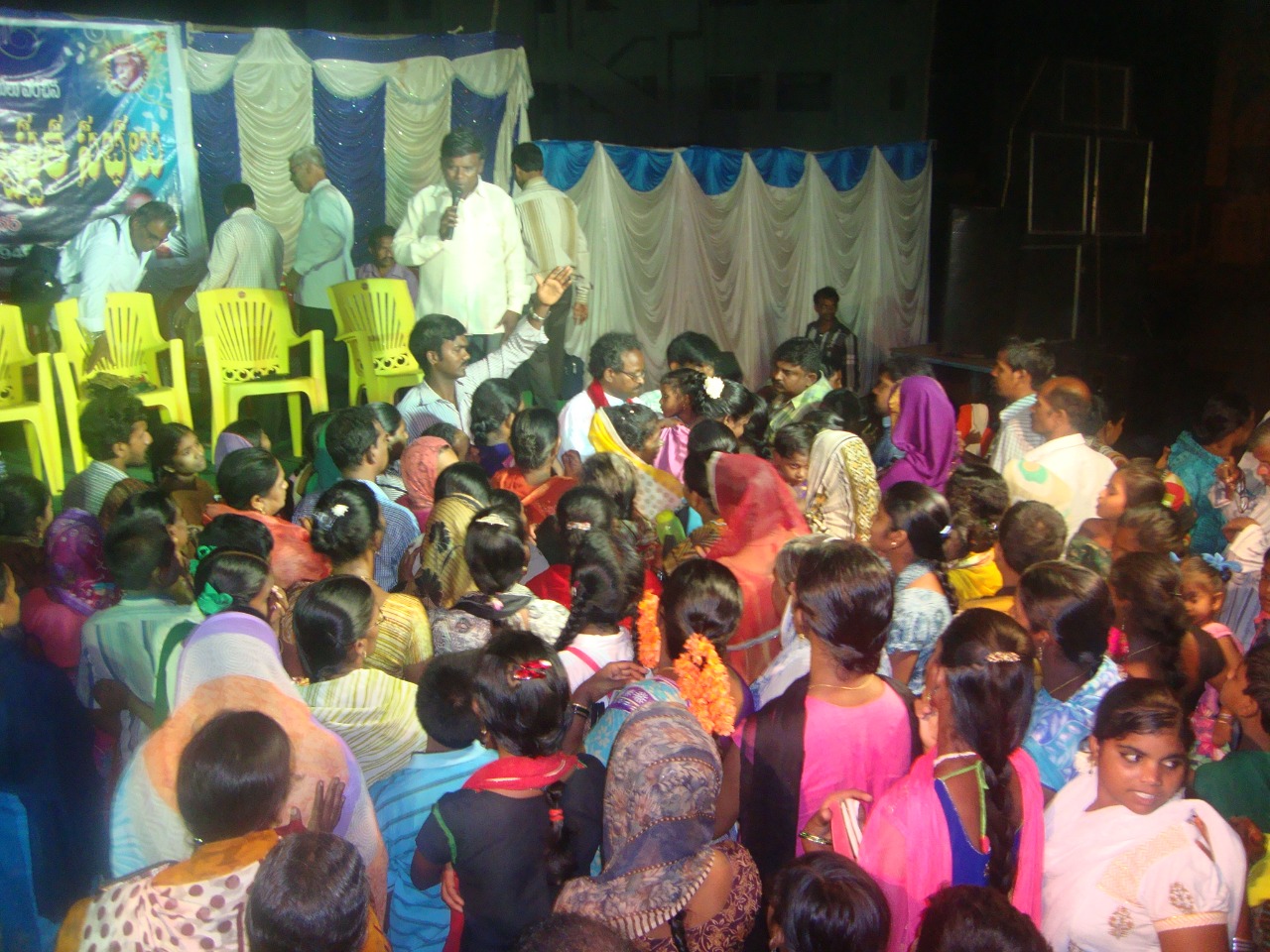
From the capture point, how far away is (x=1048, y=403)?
12.5 ft

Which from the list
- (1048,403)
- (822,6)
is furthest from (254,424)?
(822,6)

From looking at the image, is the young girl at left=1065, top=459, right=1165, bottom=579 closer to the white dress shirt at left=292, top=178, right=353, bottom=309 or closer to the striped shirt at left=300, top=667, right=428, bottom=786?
the striped shirt at left=300, top=667, right=428, bottom=786

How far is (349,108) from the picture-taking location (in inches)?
312

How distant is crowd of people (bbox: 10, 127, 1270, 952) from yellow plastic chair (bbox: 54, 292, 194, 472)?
2198mm

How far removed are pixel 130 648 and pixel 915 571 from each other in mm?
2046

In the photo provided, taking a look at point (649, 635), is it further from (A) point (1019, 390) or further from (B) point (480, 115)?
(B) point (480, 115)

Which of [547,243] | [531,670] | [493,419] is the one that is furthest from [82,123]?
[531,670]

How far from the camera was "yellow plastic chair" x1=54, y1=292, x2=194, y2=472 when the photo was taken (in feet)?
18.6

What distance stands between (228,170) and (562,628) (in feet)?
20.7

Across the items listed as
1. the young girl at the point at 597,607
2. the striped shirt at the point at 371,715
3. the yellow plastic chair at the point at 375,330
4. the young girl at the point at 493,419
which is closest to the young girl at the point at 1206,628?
the young girl at the point at 597,607

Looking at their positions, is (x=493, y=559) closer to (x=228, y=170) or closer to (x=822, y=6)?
(x=228, y=170)

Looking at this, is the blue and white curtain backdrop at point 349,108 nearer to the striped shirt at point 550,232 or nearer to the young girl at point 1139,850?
the striped shirt at point 550,232

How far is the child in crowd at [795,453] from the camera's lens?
12.4ft

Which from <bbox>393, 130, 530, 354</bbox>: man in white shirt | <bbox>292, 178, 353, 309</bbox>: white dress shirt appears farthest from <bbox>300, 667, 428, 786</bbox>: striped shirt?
<bbox>292, 178, 353, 309</bbox>: white dress shirt
